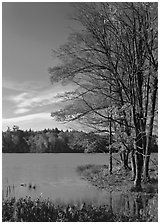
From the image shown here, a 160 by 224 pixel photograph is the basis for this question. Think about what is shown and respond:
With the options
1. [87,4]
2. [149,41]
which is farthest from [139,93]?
[87,4]

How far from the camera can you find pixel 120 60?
14.3 m

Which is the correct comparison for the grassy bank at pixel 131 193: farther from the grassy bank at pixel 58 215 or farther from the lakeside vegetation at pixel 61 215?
the grassy bank at pixel 58 215

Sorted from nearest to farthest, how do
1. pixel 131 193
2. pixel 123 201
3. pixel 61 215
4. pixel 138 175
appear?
1. pixel 61 215
2. pixel 123 201
3. pixel 131 193
4. pixel 138 175

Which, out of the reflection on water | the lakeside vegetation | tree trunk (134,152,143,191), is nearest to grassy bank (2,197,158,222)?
the lakeside vegetation

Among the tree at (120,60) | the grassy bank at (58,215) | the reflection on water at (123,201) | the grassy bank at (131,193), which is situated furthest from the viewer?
the tree at (120,60)

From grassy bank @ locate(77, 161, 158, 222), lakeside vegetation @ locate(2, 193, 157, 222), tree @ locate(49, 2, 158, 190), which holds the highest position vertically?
tree @ locate(49, 2, 158, 190)

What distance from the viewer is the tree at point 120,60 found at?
44.4ft

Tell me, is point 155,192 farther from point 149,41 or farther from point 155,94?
point 149,41

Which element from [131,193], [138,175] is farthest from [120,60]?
[131,193]

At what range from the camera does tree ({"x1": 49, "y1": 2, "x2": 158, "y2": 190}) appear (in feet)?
44.4

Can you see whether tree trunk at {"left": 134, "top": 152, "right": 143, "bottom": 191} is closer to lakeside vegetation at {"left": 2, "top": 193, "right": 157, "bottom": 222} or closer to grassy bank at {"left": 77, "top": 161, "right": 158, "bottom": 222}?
grassy bank at {"left": 77, "top": 161, "right": 158, "bottom": 222}

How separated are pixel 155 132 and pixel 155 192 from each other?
3.62m

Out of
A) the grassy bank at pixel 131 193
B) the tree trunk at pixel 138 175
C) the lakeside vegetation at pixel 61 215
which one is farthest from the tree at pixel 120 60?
the lakeside vegetation at pixel 61 215

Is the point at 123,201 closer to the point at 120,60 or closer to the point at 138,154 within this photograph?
the point at 138,154
